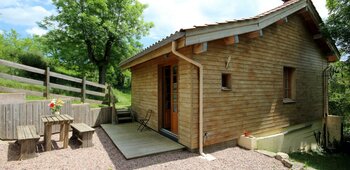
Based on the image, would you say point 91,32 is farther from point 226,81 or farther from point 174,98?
point 226,81

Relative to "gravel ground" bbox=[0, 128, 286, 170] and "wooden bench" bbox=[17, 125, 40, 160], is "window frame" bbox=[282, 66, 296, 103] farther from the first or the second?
"wooden bench" bbox=[17, 125, 40, 160]

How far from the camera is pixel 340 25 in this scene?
20.0 ft

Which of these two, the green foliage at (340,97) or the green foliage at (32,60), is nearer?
the green foliage at (340,97)

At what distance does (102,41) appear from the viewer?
13086 mm

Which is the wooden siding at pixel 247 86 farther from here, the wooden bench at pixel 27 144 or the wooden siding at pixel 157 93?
the wooden bench at pixel 27 144

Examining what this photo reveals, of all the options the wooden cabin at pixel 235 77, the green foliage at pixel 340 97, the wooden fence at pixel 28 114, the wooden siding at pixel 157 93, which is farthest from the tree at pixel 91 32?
the green foliage at pixel 340 97

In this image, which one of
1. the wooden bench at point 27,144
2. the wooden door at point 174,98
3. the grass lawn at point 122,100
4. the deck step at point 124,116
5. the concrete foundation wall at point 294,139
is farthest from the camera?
the grass lawn at point 122,100

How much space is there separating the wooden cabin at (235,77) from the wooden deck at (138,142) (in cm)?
30

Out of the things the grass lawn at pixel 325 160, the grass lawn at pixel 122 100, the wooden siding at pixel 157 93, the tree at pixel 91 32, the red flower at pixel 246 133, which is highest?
the tree at pixel 91 32

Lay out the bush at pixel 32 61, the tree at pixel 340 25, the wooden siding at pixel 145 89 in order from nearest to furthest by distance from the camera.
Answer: the tree at pixel 340 25
the wooden siding at pixel 145 89
the bush at pixel 32 61

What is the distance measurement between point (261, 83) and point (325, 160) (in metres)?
3.47

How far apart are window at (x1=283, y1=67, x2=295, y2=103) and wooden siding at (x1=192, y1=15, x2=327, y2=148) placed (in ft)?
0.55

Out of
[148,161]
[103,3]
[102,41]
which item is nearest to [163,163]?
[148,161]

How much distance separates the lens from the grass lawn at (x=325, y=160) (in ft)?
18.0
